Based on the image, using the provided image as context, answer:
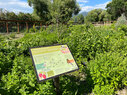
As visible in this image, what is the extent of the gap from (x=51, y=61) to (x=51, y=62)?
0.02 meters

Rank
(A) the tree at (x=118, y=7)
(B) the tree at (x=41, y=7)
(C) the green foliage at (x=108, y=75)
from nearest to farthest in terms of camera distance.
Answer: (C) the green foliage at (x=108, y=75)
(B) the tree at (x=41, y=7)
(A) the tree at (x=118, y=7)

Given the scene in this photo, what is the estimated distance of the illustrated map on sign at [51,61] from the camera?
1.89 m

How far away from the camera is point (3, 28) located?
52.9ft

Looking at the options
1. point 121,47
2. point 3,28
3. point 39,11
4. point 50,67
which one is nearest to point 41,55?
point 50,67

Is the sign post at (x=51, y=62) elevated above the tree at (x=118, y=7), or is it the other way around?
the tree at (x=118, y=7)

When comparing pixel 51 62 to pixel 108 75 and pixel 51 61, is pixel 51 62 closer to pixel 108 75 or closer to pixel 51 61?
pixel 51 61

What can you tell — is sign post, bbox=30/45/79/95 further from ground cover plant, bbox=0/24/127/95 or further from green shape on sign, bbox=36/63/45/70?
ground cover plant, bbox=0/24/127/95

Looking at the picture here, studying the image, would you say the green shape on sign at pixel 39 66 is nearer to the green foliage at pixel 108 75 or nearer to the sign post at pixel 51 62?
the sign post at pixel 51 62

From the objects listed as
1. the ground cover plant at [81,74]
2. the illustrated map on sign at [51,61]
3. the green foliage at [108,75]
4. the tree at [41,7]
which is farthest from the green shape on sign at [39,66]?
the tree at [41,7]

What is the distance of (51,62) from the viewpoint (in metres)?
2.07

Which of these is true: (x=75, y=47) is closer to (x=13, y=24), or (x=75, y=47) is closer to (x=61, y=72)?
(x=61, y=72)

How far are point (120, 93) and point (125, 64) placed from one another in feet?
2.45

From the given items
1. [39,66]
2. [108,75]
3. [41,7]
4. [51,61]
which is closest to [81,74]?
[108,75]

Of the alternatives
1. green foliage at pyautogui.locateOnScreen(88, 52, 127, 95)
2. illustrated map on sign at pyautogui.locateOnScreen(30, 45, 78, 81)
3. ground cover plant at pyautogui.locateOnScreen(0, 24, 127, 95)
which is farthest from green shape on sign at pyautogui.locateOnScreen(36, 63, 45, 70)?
green foliage at pyautogui.locateOnScreen(88, 52, 127, 95)
